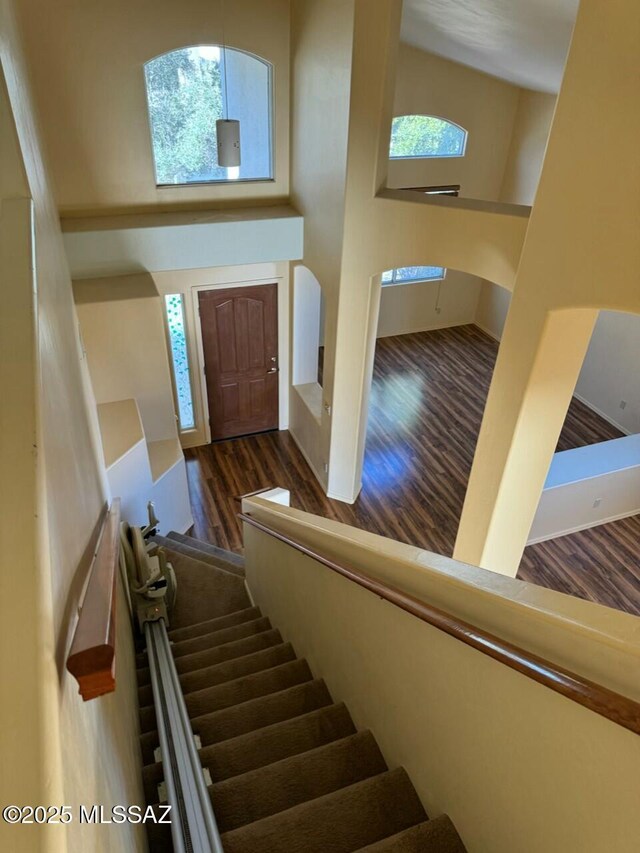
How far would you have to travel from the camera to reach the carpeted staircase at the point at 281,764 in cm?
205

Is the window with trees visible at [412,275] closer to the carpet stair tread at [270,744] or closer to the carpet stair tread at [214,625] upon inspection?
the carpet stair tread at [214,625]

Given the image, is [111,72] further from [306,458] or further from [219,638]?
[219,638]

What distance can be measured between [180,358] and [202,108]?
2.88 metres

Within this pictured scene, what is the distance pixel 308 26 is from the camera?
5742 millimetres

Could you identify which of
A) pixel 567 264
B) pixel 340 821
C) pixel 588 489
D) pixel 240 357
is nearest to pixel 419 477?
pixel 588 489

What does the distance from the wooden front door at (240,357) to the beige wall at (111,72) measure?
1.43 meters

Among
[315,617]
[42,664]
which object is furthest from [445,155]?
[42,664]

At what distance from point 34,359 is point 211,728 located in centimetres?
204

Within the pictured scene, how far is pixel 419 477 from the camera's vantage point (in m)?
7.73

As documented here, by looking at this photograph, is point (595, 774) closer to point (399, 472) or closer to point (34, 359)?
point (34, 359)

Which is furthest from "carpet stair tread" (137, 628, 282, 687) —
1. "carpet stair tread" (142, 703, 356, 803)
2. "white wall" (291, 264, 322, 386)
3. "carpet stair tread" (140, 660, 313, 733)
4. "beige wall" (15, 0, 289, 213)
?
"beige wall" (15, 0, 289, 213)

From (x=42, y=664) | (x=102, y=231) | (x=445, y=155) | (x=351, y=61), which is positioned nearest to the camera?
(x=42, y=664)

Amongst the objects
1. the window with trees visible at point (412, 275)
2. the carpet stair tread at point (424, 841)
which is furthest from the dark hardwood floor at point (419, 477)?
the carpet stair tread at point (424, 841)

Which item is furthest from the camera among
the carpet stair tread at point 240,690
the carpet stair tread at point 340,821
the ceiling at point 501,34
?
the ceiling at point 501,34
